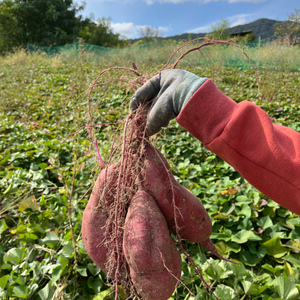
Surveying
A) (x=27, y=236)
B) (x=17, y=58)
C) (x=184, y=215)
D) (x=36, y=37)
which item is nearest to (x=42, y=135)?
(x=27, y=236)

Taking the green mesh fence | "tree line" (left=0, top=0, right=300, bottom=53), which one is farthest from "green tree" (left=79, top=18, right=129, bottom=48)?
the green mesh fence

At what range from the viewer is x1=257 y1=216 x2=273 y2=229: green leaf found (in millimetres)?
1519

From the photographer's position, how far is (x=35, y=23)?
2002 cm

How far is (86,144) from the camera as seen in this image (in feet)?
8.59

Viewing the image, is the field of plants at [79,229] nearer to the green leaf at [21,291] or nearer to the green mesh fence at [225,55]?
the green leaf at [21,291]

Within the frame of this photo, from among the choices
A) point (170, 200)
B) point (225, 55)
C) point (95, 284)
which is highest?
point (225, 55)

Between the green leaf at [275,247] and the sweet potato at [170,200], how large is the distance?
23.7 inches

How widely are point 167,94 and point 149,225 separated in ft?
1.97

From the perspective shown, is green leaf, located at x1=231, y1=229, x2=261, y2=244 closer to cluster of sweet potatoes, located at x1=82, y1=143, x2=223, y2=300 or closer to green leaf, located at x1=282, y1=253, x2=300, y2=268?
green leaf, located at x1=282, y1=253, x2=300, y2=268

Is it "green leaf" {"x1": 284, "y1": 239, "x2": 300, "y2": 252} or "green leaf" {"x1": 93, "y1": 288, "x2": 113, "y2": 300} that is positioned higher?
"green leaf" {"x1": 284, "y1": 239, "x2": 300, "y2": 252}

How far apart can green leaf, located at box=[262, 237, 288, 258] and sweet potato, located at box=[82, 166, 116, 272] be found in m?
1.11

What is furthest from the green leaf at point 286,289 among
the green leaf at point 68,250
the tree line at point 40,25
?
the tree line at point 40,25

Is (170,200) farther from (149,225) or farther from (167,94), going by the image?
(167,94)

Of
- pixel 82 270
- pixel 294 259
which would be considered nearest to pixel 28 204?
pixel 82 270
